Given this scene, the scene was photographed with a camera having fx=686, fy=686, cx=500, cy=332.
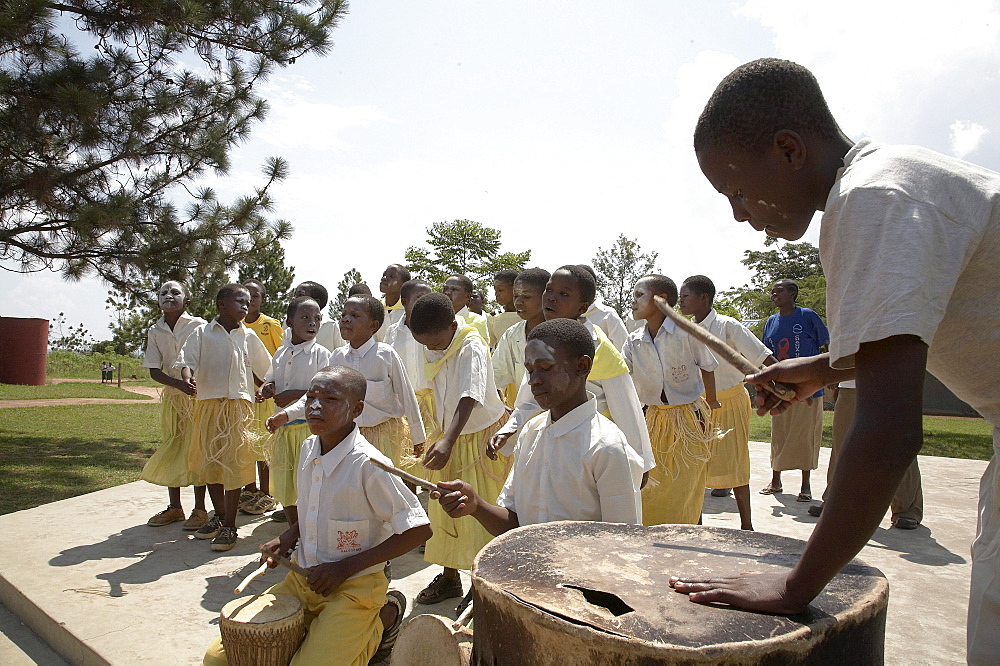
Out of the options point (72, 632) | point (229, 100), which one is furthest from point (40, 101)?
point (72, 632)

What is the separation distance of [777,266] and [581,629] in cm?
2651

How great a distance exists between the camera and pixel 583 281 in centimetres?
417

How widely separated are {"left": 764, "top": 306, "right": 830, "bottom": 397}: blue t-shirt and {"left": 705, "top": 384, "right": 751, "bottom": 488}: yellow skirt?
5.26 feet

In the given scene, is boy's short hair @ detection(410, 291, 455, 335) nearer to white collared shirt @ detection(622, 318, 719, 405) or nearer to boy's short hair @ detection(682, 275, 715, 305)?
white collared shirt @ detection(622, 318, 719, 405)

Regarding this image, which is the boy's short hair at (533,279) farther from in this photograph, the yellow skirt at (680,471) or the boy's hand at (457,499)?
the boy's hand at (457,499)

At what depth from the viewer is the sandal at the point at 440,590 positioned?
405cm

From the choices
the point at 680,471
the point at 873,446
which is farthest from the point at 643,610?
the point at 680,471

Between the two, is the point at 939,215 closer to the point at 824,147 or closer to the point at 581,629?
the point at 824,147

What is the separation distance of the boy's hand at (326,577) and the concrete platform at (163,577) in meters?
0.98

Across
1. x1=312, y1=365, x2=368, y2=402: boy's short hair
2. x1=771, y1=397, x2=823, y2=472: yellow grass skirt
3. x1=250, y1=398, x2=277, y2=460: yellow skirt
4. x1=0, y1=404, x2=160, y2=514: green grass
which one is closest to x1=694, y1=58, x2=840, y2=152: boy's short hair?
x1=312, y1=365, x2=368, y2=402: boy's short hair

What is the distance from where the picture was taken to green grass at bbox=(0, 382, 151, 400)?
52.9 ft

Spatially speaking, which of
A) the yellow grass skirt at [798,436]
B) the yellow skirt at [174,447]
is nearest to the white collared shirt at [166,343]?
the yellow skirt at [174,447]

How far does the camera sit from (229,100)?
9117mm

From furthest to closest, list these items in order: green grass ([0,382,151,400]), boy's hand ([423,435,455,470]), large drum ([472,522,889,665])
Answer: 1. green grass ([0,382,151,400])
2. boy's hand ([423,435,455,470])
3. large drum ([472,522,889,665])
